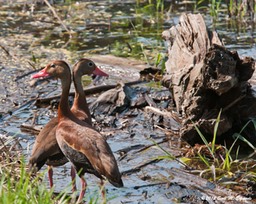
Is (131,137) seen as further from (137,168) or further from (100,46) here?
(100,46)

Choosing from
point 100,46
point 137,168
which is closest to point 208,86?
point 137,168

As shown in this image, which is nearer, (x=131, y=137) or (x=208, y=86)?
(x=208, y=86)

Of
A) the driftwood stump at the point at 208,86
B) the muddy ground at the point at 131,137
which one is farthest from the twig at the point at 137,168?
the driftwood stump at the point at 208,86

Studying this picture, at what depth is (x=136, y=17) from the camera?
12.9 meters

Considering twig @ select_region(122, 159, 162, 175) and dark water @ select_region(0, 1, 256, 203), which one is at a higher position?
dark water @ select_region(0, 1, 256, 203)

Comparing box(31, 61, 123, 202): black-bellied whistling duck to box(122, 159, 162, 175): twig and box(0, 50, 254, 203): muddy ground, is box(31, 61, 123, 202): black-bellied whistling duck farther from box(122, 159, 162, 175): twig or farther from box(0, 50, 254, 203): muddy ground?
box(122, 159, 162, 175): twig

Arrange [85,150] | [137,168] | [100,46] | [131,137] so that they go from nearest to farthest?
1. [85,150]
2. [137,168]
3. [131,137]
4. [100,46]

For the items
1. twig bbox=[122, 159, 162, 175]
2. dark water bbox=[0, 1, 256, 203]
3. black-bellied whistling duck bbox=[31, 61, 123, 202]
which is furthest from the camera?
dark water bbox=[0, 1, 256, 203]

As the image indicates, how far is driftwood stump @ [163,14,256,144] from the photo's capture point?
740 centimetres

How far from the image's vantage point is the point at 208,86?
7.50 meters

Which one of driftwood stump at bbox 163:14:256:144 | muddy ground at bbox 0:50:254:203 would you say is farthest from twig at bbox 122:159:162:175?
driftwood stump at bbox 163:14:256:144

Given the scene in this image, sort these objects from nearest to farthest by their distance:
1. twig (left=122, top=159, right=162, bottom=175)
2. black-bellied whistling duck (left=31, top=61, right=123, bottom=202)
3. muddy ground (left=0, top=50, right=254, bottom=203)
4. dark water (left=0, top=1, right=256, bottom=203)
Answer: black-bellied whistling duck (left=31, top=61, right=123, bottom=202), muddy ground (left=0, top=50, right=254, bottom=203), twig (left=122, top=159, right=162, bottom=175), dark water (left=0, top=1, right=256, bottom=203)

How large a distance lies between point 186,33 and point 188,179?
2.13 metres

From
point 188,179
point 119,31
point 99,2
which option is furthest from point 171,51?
point 99,2
